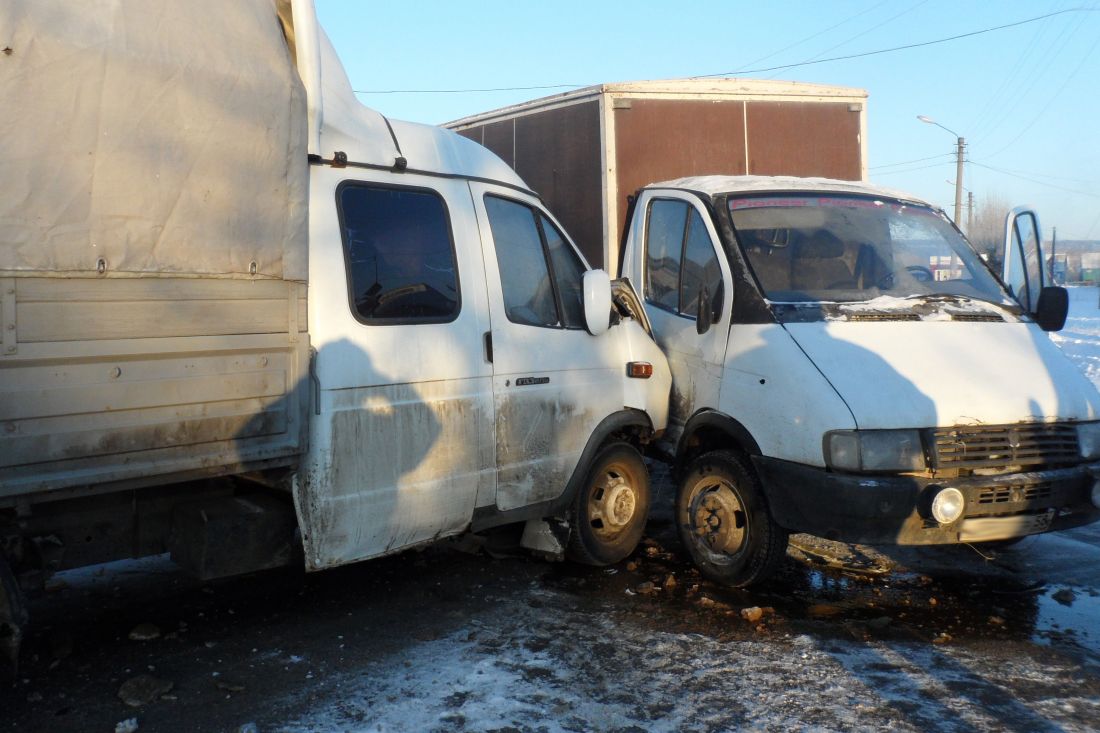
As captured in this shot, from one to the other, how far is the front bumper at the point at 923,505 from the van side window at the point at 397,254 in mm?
1999

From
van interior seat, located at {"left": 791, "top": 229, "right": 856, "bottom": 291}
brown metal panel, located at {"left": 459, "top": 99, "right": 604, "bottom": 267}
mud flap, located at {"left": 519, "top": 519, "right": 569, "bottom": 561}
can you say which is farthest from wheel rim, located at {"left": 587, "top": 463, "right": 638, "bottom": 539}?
brown metal panel, located at {"left": 459, "top": 99, "right": 604, "bottom": 267}

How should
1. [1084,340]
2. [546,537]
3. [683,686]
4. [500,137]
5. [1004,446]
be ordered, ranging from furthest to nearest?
1. [1084,340]
2. [500,137]
3. [546,537]
4. [1004,446]
5. [683,686]

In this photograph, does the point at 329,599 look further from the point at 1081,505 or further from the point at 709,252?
the point at 1081,505

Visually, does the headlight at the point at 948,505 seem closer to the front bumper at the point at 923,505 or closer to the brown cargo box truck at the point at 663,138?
the front bumper at the point at 923,505

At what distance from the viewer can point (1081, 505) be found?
16.3 ft

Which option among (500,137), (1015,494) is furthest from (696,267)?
(500,137)

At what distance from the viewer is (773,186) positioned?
6.29m

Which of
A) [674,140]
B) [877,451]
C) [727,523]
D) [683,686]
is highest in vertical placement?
[674,140]

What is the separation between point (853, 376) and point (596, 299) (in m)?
1.45

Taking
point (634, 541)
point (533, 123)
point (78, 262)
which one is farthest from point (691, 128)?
point (78, 262)

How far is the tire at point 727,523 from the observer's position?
523cm

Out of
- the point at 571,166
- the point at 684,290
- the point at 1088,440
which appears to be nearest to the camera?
the point at 1088,440

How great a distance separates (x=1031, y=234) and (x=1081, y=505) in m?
1.97

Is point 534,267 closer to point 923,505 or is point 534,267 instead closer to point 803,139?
point 923,505
